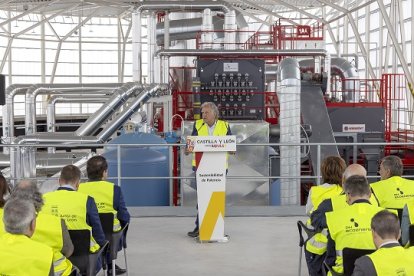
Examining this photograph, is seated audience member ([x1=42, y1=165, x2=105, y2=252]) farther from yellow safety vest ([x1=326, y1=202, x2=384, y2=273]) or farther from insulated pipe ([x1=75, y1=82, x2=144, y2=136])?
insulated pipe ([x1=75, y1=82, x2=144, y2=136])

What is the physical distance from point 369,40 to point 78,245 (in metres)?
31.2

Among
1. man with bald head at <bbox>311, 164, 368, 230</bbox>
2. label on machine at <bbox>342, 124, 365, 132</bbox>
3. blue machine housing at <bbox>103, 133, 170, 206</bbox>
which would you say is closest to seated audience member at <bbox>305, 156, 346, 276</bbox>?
man with bald head at <bbox>311, 164, 368, 230</bbox>

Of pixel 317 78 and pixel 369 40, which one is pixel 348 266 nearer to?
pixel 317 78

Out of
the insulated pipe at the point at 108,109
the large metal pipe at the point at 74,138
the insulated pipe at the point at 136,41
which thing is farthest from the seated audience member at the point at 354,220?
the insulated pipe at the point at 136,41

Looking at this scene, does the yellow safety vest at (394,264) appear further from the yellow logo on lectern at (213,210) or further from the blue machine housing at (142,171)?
the blue machine housing at (142,171)

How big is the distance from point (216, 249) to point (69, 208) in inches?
125

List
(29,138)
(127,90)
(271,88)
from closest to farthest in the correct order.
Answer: (29,138) → (127,90) → (271,88)

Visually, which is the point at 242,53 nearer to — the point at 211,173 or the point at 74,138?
the point at 74,138

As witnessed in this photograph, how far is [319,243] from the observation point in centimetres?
546

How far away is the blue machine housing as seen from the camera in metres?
12.0

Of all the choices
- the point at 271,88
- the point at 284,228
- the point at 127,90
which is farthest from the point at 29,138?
the point at 271,88

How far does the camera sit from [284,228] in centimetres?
Answer: 935

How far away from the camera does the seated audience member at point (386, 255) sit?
11.8 feet

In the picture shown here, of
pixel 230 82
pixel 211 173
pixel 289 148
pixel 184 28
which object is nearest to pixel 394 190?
pixel 211 173
